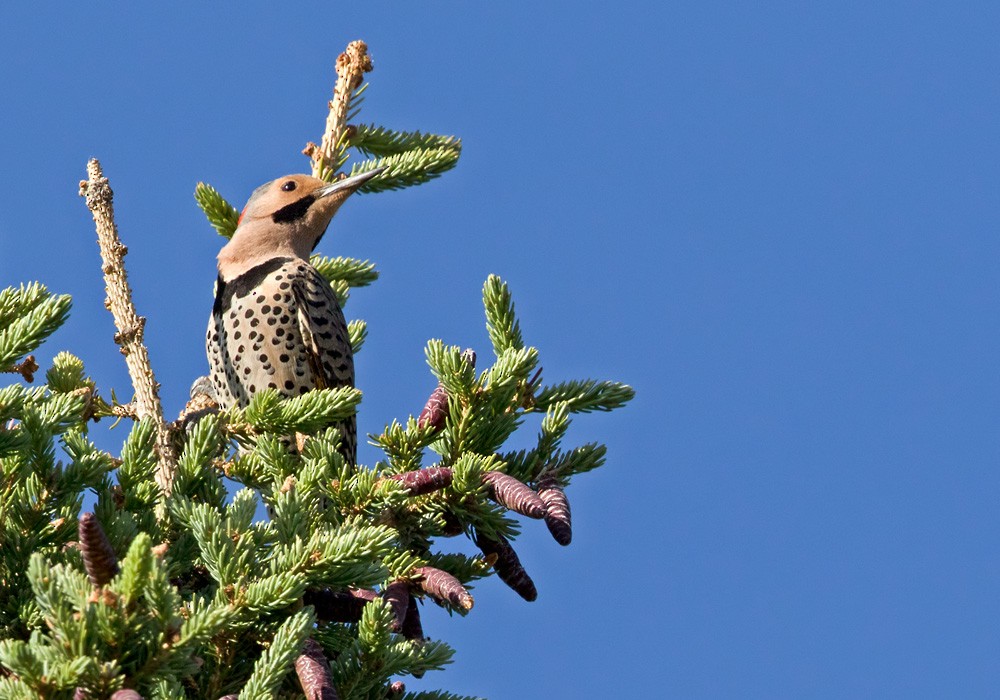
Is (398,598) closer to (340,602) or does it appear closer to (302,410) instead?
(340,602)

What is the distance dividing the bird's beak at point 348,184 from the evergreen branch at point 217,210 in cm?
37

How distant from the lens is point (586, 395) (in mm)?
3678

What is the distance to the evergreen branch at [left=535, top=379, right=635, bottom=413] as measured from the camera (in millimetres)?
3656

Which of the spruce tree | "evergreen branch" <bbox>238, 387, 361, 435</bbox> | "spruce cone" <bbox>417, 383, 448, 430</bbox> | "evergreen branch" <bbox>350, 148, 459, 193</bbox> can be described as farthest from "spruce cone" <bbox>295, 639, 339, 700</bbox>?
"evergreen branch" <bbox>350, 148, 459, 193</bbox>

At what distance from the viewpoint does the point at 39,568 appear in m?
2.15

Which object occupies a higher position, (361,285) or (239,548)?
(361,285)

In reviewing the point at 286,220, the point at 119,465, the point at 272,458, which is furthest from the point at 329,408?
the point at 286,220

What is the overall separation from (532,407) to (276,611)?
4.03ft

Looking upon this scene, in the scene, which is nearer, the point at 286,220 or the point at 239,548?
the point at 239,548

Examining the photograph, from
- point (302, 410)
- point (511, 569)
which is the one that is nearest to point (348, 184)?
point (302, 410)

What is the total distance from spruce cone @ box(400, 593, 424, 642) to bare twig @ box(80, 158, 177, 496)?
1.10m

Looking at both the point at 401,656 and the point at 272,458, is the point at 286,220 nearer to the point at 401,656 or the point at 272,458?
the point at 272,458

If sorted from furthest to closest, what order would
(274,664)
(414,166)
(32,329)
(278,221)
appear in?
(278,221), (414,166), (32,329), (274,664)

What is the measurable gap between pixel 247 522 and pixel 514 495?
80 cm
